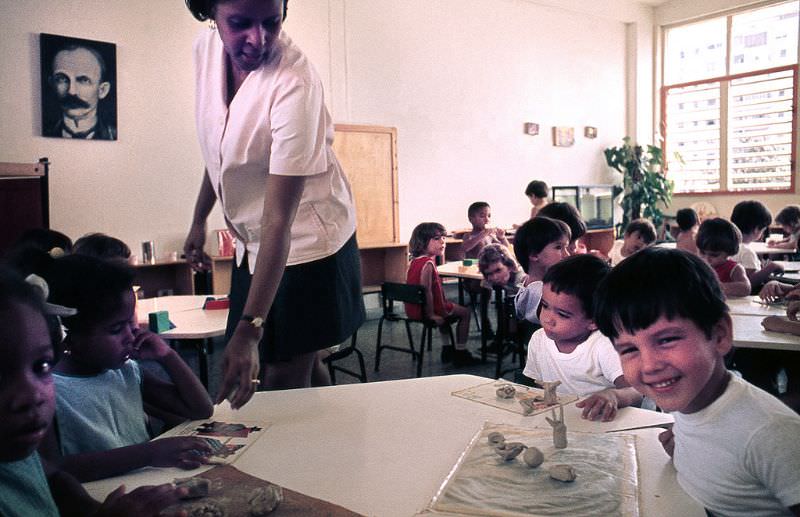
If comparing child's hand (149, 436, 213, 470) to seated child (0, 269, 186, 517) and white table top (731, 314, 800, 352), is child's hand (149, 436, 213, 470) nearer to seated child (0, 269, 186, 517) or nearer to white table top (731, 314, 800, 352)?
seated child (0, 269, 186, 517)

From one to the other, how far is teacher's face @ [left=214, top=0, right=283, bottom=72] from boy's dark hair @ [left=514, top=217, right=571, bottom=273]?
1.61 m

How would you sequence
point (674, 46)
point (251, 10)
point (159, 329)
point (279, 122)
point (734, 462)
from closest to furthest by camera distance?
point (734, 462) → point (251, 10) → point (279, 122) → point (159, 329) → point (674, 46)

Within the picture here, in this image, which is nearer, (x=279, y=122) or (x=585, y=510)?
(x=585, y=510)

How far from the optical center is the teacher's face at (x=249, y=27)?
52.8 inches

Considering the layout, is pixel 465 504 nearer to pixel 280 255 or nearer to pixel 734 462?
pixel 734 462

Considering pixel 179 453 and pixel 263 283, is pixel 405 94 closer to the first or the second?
pixel 263 283

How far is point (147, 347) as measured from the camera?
1422mm

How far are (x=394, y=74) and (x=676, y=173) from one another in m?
5.09

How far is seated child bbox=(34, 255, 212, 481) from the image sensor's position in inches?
50.2

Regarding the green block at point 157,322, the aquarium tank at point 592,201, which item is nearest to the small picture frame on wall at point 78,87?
the green block at point 157,322

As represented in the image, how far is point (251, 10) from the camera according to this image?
1.34 meters

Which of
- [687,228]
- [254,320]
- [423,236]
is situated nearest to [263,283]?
[254,320]

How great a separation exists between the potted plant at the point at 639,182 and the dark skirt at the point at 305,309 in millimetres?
8377

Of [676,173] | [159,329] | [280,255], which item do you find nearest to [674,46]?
[676,173]
